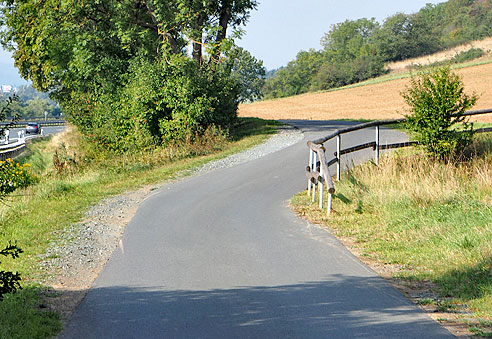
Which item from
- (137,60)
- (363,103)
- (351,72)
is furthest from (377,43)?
(137,60)

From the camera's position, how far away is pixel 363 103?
60.6 m

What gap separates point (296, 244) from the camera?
32.9ft

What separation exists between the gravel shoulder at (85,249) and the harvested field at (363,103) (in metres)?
33.4

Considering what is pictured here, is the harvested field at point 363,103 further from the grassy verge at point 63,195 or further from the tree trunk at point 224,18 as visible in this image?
the tree trunk at point 224,18

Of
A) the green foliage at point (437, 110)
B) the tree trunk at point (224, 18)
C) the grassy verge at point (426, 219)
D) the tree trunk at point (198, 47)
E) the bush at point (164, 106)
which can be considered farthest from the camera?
the tree trunk at point (224, 18)

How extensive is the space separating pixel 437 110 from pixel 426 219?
6.04 metres

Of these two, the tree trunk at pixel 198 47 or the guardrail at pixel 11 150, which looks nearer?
the tree trunk at pixel 198 47

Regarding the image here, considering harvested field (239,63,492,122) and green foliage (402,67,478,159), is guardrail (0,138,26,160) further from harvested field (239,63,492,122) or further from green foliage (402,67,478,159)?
green foliage (402,67,478,159)

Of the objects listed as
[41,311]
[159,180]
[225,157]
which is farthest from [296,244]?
[225,157]

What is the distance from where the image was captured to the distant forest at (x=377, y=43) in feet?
327

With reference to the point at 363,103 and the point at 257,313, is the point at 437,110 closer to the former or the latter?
the point at 257,313

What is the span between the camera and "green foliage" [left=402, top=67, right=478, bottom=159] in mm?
16016

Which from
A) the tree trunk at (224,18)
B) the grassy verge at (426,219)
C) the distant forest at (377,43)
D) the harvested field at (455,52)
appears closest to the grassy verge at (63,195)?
the grassy verge at (426,219)

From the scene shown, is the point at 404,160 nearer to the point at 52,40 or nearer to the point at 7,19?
the point at 52,40
